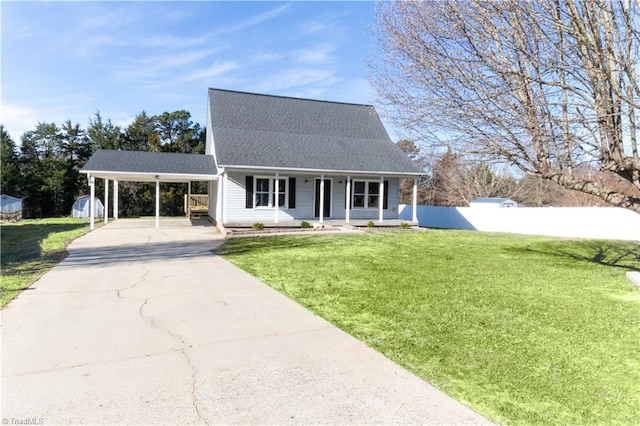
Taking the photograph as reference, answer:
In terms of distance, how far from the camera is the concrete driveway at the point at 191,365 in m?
2.93

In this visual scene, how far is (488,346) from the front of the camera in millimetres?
4242

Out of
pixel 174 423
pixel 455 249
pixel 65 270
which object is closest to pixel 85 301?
pixel 65 270

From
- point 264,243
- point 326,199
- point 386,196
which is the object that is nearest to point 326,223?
point 326,199

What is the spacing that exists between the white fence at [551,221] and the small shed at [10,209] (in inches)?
1040

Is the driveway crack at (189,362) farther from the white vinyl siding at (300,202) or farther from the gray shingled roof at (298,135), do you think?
the white vinyl siding at (300,202)

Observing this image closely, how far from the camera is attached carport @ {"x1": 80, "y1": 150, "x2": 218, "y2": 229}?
16781 mm

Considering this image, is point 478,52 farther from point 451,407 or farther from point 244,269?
point 244,269

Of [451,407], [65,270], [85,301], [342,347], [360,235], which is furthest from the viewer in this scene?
[360,235]

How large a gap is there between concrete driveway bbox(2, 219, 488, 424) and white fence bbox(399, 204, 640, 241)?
1710 centimetres

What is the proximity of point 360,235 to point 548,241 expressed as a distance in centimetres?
754

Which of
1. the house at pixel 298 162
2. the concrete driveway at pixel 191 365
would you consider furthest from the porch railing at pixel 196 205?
the concrete driveway at pixel 191 365

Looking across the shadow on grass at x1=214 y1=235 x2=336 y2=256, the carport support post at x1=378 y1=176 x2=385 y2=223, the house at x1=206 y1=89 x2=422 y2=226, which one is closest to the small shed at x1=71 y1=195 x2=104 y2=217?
the house at x1=206 y1=89 x2=422 y2=226

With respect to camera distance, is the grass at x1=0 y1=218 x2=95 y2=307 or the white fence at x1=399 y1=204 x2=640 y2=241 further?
the white fence at x1=399 y1=204 x2=640 y2=241

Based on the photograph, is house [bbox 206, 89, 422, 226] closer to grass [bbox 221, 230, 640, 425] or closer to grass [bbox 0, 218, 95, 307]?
grass [bbox 0, 218, 95, 307]
